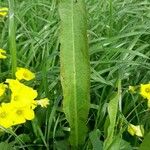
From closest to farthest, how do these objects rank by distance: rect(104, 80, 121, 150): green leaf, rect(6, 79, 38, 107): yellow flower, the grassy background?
rect(104, 80, 121, 150): green leaf < rect(6, 79, 38, 107): yellow flower < the grassy background

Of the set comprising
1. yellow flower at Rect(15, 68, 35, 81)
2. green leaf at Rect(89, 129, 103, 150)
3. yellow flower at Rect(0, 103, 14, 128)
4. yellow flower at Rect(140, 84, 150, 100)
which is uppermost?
yellow flower at Rect(15, 68, 35, 81)

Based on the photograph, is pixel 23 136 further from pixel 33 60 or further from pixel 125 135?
pixel 33 60

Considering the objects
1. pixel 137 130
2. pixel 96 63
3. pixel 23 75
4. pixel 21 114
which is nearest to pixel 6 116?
pixel 21 114

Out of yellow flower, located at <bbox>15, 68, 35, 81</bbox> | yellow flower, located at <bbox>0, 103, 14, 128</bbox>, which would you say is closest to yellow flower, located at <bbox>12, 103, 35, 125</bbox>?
yellow flower, located at <bbox>0, 103, 14, 128</bbox>

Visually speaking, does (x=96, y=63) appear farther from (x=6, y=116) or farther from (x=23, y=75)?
(x=6, y=116)

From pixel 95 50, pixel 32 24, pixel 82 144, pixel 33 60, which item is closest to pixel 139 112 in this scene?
pixel 82 144

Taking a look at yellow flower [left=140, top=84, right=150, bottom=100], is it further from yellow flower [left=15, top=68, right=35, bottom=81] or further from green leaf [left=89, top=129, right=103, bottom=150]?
yellow flower [left=15, top=68, right=35, bottom=81]

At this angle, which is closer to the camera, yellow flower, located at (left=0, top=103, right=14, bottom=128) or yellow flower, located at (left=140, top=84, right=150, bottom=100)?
yellow flower, located at (left=0, top=103, right=14, bottom=128)

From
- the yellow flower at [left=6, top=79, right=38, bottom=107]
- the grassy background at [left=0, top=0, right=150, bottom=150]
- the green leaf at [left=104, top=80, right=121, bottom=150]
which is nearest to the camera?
the green leaf at [left=104, top=80, right=121, bottom=150]
